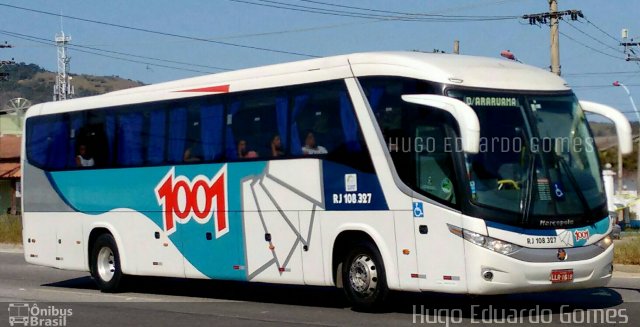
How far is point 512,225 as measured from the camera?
1351 centimetres

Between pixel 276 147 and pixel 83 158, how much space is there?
5426mm

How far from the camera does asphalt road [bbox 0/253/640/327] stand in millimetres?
14156

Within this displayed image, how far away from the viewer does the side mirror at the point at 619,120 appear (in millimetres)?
14383

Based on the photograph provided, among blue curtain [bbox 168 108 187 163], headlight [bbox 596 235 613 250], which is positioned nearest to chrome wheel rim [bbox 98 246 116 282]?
blue curtain [bbox 168 108 187 163]

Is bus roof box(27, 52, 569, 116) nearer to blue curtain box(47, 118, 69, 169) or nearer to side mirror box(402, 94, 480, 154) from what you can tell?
side mirror box(402, 94, 480, 154)

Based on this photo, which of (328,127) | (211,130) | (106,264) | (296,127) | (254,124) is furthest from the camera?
(106,264)

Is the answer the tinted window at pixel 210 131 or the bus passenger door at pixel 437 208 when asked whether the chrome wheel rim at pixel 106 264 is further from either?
the bus passenger door at pixel 437 208

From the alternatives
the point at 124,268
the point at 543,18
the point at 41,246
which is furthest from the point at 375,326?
the point at 543,18

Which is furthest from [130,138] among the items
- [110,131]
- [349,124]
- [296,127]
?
[349,124]

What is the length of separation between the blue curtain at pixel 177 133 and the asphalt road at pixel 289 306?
2344mm

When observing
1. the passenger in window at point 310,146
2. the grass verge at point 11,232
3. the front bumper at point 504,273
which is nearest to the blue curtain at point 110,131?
the passenger in window at point 310,146

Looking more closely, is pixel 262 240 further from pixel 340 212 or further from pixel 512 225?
pixel 512 225

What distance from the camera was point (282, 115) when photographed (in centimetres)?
1619

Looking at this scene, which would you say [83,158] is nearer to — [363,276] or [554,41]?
[363,276]
